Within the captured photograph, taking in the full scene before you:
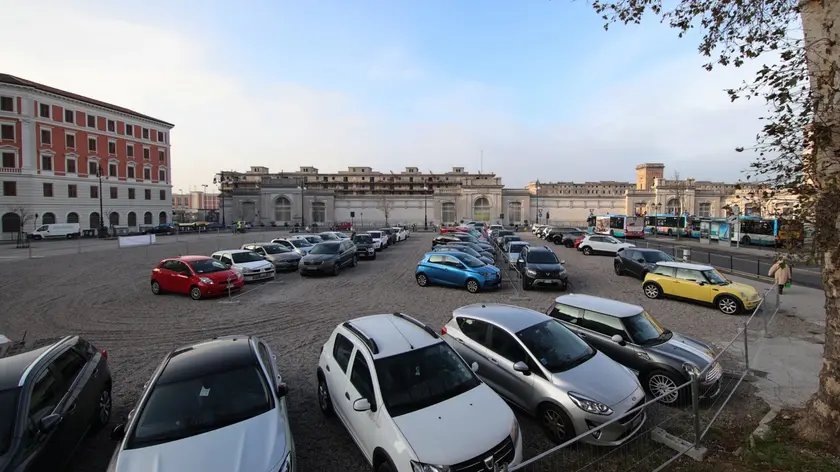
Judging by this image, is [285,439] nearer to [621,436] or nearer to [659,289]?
[621,436]

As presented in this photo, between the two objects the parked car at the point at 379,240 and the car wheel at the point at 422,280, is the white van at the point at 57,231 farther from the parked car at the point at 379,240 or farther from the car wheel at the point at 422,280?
the car wheel at the point at 422,280

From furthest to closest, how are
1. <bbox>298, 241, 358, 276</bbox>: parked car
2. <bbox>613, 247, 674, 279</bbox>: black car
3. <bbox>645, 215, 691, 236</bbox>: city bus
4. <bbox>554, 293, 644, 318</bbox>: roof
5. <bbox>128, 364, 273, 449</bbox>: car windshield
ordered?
<bbox>645, 215, 691, 236</bbox>: city bus < <bbox>298, 241, 358, 276</bbox>: parked car < <bbox>613, 247, 674, 279</bbox>: black car < <bbox>554, 293, 644, 318</bbox>: roof < <bbox>128, 364, 273, 449</bbox>: car windshield

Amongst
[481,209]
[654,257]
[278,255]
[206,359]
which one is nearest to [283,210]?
[481,209]

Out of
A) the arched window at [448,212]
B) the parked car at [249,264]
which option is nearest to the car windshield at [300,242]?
the parked car at [249,264]

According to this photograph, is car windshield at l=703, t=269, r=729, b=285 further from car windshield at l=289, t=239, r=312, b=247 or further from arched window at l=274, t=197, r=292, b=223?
arched window at l=274, t=197, r=292, b=223

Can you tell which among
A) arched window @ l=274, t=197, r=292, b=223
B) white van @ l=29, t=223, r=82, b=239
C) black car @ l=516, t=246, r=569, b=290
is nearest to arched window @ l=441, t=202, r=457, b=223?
arched window @ l=274, t=197, r=292, b=223

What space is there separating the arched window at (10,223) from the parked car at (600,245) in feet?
201

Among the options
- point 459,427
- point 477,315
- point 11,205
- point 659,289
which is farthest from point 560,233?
point 11,205

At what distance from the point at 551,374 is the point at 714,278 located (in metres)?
10.00

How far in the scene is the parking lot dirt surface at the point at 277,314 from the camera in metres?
5.46

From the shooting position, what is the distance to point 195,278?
13.3 metres

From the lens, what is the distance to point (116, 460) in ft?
11.8

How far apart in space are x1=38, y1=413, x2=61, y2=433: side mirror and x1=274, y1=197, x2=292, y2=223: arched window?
7459 cm

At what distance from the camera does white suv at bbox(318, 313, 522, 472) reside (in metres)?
3.86
